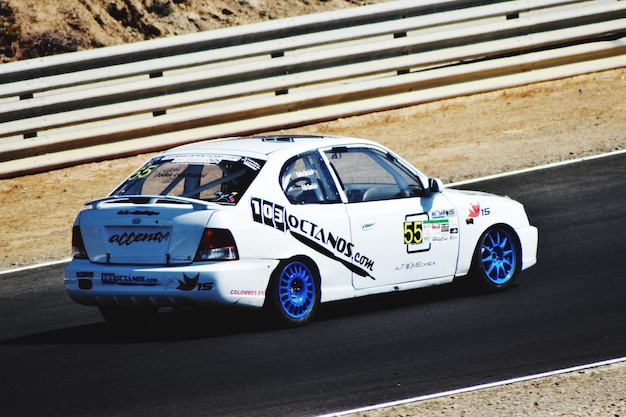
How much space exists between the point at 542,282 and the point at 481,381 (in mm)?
3333

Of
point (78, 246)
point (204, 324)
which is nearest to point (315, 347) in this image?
point (204, 324)

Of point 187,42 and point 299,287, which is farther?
point 187,42

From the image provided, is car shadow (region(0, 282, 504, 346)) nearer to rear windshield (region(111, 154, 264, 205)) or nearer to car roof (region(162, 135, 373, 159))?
rear windshield (region(111, 154, 264, 205))

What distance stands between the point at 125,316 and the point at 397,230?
2.26 m

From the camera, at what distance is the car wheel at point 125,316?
376 inches

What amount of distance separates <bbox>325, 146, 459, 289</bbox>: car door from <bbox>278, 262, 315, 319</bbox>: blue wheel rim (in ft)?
1.53

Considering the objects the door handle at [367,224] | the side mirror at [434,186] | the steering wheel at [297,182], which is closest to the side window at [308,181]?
the steering wheel at [297,182]

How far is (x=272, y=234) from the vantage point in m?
9.00

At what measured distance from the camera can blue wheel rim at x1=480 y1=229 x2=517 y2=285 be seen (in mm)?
10477

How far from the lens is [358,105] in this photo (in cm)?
1719

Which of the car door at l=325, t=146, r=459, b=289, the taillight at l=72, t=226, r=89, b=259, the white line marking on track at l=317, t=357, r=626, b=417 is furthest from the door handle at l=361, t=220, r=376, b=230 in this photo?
the white line marking on track at l=317, t=357, r=626, b=417

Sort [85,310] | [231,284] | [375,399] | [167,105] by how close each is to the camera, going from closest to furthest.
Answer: [375,399] < [231,284] < [85,310] < [167,105]

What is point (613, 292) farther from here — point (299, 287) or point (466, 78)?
point (466, 78)

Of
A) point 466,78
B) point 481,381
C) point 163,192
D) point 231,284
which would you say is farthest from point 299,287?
point 466,78
